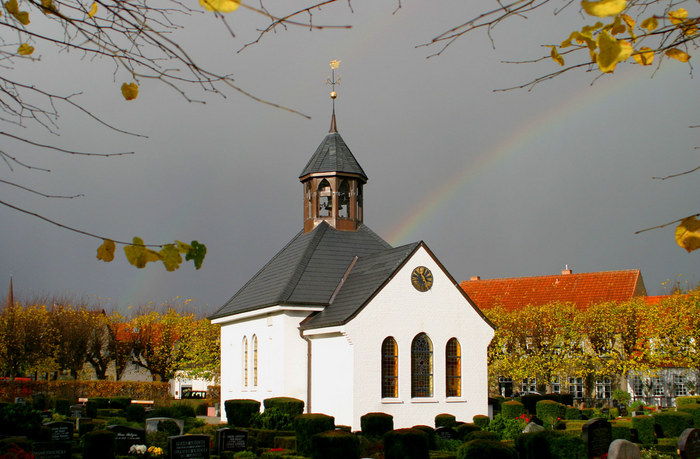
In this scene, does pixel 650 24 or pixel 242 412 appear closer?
pixel 650 24

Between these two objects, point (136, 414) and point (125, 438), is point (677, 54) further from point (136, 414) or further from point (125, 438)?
point (136, 414)

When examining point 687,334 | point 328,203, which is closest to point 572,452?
point 328,203

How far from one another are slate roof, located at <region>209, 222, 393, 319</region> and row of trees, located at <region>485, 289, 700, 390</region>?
18.9 m

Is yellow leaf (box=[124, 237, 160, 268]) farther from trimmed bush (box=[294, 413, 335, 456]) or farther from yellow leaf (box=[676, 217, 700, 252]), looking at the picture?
trimmed bush (box=[294, 413, 335, 456])

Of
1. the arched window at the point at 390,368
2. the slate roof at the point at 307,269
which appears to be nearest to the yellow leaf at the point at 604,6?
the arched window at the point at 390,368

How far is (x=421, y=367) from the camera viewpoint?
26500mm

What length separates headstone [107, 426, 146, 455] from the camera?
19609 millimetres

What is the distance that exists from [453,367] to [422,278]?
11.5ft

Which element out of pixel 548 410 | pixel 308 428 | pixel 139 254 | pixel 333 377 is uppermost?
pixel 139 254

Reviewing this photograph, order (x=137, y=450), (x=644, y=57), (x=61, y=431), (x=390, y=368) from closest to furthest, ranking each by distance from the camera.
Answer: (x=644, y=57), (x=137, y=450), (x=61, y=431), (x=390, y=368)

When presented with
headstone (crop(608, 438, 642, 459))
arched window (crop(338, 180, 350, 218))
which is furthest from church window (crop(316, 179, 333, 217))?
headstone (crop(608, 438, 642, 459))

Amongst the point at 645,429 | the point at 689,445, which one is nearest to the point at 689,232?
the point at 689,445

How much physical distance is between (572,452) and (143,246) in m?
15.1

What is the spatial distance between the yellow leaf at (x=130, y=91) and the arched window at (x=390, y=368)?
21933 mm
